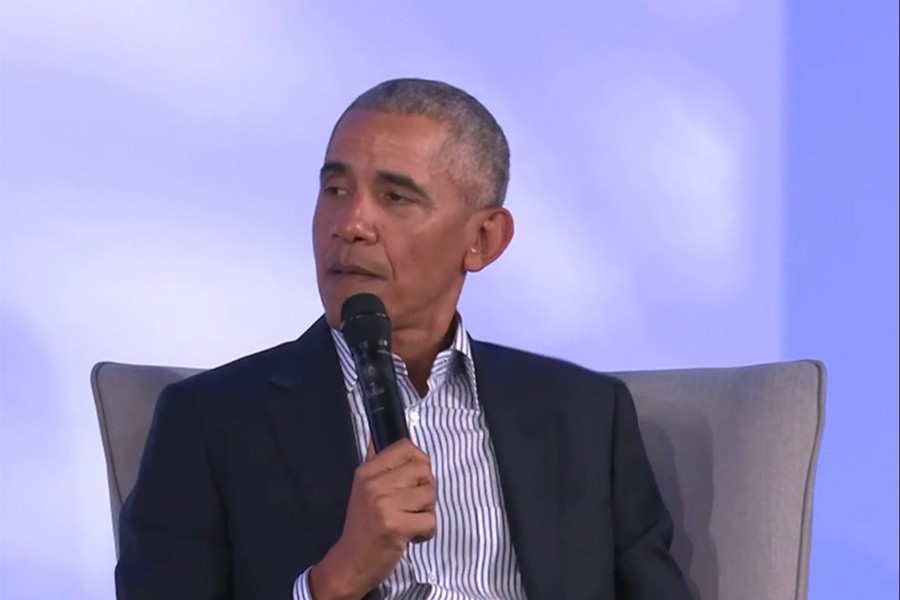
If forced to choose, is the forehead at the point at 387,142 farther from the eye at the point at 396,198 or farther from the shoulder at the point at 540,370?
the shoulder at the point at 540,370

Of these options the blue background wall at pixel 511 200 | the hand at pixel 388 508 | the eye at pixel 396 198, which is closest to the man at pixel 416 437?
the eye at pixel 396 198

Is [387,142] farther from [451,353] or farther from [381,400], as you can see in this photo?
[381,400]

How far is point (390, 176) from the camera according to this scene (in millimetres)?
1693

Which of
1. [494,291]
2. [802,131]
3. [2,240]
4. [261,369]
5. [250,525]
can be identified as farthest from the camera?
[802,131]

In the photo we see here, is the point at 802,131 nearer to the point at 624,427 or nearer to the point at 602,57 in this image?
the point at 602,57

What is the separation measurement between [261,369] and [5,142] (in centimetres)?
61

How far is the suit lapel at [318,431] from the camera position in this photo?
63.7 inches

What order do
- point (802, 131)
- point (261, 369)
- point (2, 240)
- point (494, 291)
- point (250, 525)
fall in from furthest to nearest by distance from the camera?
1. point (802, 131)
2. point (494, 291)
3. point (2, 240)
4. point (261, 369)
5. point (250, 525)

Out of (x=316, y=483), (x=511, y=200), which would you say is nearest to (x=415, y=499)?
(x=316, y=483)

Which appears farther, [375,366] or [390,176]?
[390,176]

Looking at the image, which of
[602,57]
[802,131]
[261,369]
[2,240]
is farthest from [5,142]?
[802,131]

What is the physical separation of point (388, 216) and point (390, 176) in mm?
45

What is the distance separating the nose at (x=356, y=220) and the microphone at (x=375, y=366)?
0.67ft

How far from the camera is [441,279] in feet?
5.75
